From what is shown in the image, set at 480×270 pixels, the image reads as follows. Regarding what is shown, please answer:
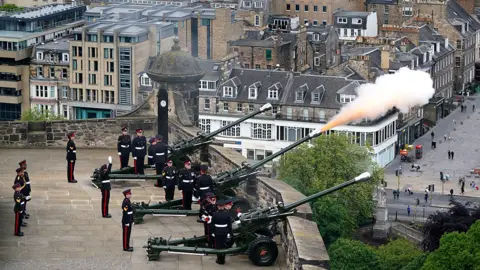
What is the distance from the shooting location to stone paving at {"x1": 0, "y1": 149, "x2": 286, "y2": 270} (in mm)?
30125

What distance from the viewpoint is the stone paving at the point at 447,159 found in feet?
429

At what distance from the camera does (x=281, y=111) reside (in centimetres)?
14038

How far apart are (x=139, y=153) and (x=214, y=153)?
1867mm

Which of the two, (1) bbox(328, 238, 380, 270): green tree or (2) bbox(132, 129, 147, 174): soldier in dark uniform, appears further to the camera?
(1) bbox(328, 238, 380, 270): green tree

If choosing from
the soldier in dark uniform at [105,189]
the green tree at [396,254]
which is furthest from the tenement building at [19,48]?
the soldier in dark uniform at [105,189]

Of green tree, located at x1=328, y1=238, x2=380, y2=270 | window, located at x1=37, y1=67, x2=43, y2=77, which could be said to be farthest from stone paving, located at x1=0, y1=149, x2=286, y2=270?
window, located at x1=37, y1=67, x2=43, y2=77

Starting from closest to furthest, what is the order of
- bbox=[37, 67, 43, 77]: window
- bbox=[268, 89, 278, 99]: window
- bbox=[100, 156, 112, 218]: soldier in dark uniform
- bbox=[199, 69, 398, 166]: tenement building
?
bbox=[100, 156, 112, 218]: soldier in dark uniform
bbox=[199, 69, 398, 166]: tenement building
bbox=[268, 89, 278, 99]: window
bbox=[37, 67, 43, 77]: window

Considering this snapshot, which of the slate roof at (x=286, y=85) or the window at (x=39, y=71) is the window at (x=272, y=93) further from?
the window at (x=39, y=71)

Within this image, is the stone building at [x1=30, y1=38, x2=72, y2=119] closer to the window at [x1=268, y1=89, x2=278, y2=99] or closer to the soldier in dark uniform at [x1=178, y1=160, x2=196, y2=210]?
the window at [x1=268, y1=89, x2=278, y2=99]

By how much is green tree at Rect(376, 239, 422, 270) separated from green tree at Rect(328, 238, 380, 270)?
2.44 feet

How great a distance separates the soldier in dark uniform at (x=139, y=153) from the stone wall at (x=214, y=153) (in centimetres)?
132

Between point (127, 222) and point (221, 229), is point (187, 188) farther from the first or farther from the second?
point (221, 229)

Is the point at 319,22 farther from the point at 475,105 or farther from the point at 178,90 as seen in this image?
the point at 178,90

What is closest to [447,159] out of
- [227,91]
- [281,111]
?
[281,111]
